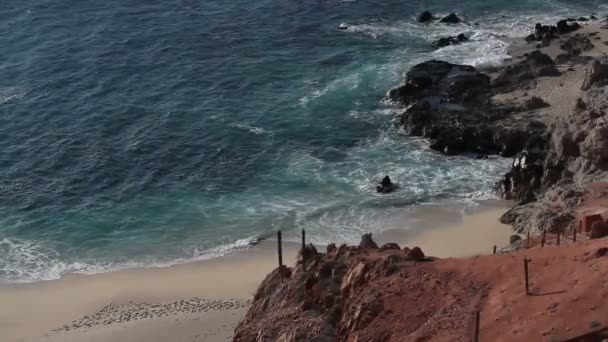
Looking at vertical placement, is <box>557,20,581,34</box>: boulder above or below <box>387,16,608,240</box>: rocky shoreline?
above

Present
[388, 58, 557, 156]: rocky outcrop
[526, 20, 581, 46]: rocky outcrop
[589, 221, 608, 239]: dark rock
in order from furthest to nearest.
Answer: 1. [526, 20, 581, 46]: rocky outcrop
2. [388, 58, 557, 156]: rocky outcrop
3. [589, 221, 608, 239]: dark rock

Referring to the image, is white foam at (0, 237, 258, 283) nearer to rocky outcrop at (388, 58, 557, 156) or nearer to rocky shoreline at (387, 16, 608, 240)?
rocky shoreline at (387, 16, 608, 240)

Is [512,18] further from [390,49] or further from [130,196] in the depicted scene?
[130,196]

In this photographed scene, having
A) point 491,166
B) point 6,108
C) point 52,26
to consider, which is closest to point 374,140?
point 491,166

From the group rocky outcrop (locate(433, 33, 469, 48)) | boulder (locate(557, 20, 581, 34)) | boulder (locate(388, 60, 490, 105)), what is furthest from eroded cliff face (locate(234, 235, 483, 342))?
boulder (locate(557, 20, 581, 34))

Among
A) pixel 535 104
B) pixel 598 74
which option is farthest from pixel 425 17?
pixel 598 74

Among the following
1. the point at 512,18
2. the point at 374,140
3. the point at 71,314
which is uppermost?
the point at 512,18

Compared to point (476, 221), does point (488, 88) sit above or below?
above
